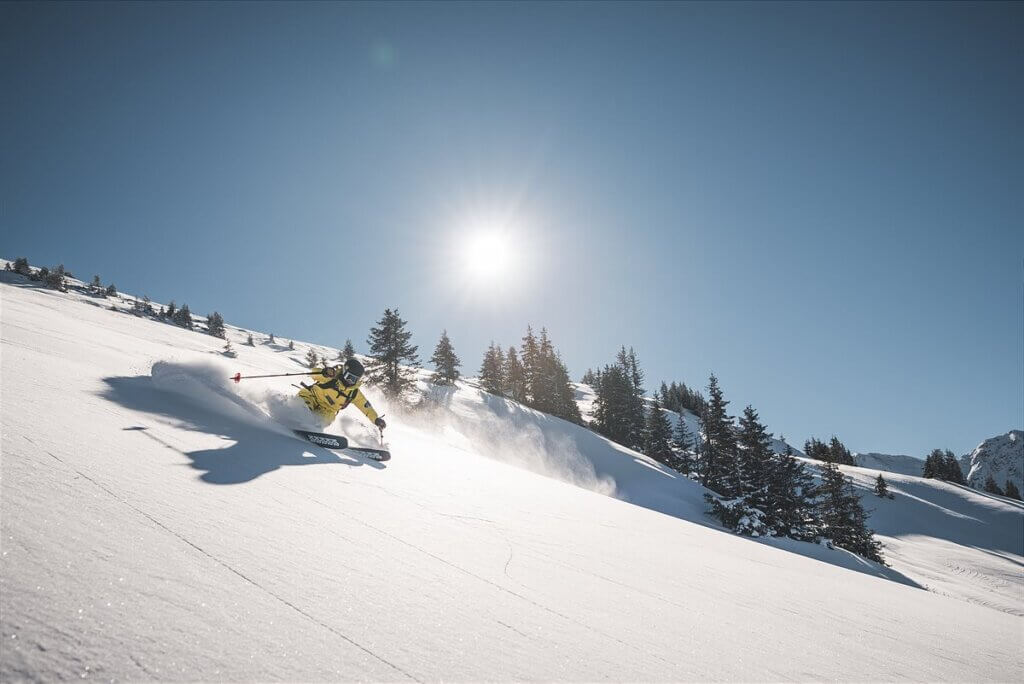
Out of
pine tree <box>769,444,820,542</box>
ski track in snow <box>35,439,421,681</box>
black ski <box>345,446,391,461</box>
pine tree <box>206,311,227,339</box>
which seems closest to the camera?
ski track in snow <box>35,439,421,681</box>

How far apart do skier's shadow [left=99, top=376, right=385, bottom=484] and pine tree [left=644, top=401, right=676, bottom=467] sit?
50.1 m

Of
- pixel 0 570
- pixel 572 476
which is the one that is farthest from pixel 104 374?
pixel 572 476

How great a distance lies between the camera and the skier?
8328mm

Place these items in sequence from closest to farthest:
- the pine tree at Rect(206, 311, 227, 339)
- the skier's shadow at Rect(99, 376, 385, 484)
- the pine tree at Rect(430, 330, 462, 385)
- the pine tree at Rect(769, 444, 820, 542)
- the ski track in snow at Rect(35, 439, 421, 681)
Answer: the ski track in snow at Rect(35, 439, 421, 681), the skier's shadow at Rect(99, 376, 385, 484), the pine tree at Rect(769, 444, 820, 542), the pine tree at Rect(430, 330, 462, 385), the pine tree at Rect(206, 311, 227, 339)

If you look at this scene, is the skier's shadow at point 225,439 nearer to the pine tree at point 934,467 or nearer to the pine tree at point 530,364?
the pine tree at point 530,364

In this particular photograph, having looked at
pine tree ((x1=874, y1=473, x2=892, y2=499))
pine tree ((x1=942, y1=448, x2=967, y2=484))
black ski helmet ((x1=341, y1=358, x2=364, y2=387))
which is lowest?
pine tree ((x1=874, y1=473, x2=892, y2=499))

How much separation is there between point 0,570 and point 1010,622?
33.3 feet

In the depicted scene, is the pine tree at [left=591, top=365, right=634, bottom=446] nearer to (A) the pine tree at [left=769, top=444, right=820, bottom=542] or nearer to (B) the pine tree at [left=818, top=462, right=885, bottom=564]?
(B) the pine tree at [left=818, top=462, right=885, bottom=564]

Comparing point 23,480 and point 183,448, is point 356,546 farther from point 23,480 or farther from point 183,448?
point 183,448

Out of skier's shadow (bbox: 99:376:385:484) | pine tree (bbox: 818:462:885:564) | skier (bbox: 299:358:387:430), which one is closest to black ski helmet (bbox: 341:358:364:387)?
skier (bbox: 299:358:387:430)

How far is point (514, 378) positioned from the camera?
199 ft

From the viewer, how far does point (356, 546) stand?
2.82m

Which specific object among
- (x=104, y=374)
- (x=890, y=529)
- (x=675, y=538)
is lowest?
(x=890, y=529)

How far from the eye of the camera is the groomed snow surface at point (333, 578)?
1.48 metres
